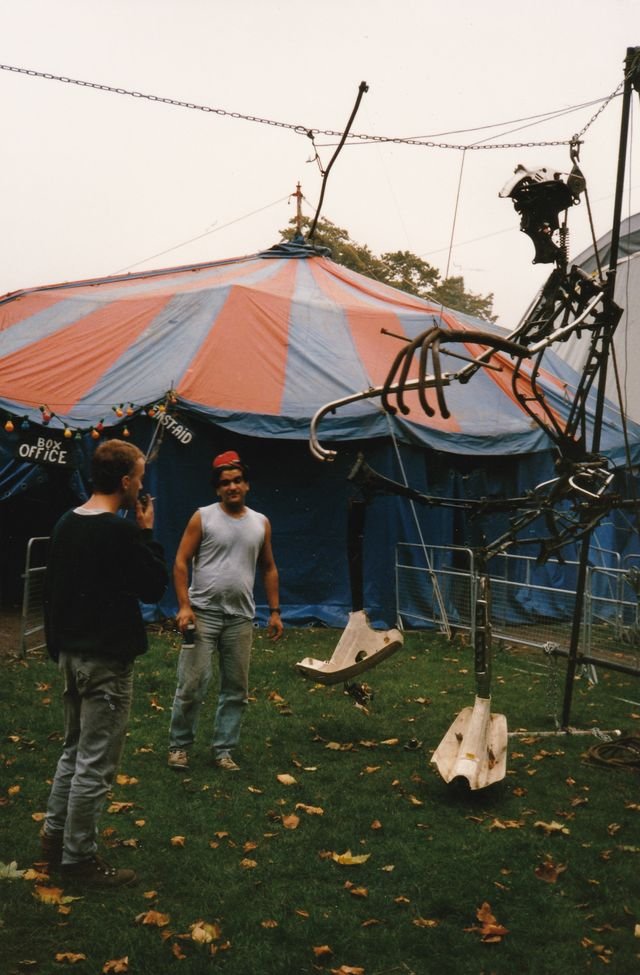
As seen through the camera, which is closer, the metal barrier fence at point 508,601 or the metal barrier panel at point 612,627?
the metal barrier panel at point 612,627

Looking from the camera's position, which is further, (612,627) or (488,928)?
(612,627)

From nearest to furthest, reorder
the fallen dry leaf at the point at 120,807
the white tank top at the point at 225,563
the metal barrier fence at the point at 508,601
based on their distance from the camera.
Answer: the fallen dry leaf at the point at 120,807 < the white tank top at the point at 225,563 < the metal barrier fence at the point at 508,601

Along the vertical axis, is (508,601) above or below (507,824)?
above

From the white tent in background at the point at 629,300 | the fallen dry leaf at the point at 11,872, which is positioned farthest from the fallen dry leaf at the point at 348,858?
Answer: the white tent in background at the point at 629,300

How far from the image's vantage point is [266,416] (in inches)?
453

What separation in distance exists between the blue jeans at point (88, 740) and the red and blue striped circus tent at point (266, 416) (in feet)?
23.5

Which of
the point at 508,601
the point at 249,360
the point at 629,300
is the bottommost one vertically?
the point at 508,601

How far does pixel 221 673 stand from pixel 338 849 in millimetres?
1524

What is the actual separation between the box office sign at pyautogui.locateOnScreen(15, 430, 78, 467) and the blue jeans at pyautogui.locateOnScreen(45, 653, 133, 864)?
23.9ft

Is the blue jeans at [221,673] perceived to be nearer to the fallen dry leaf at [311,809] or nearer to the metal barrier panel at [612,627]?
the fallen dry leaf at [311,809]

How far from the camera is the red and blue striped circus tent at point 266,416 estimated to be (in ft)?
37.8

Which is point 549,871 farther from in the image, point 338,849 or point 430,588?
point 430,588

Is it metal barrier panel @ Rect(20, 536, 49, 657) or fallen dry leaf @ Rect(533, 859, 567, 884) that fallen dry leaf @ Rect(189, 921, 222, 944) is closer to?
fallen dry leaf @ Rect(533, 859, 567, 884)

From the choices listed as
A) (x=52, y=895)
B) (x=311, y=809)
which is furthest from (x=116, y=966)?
(x=311, y=809)
